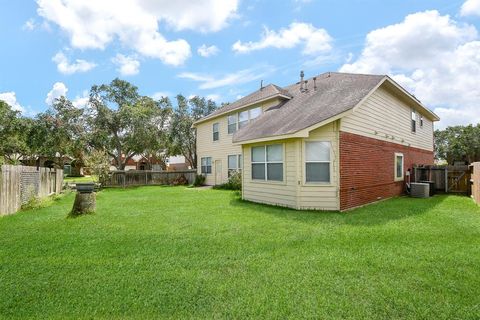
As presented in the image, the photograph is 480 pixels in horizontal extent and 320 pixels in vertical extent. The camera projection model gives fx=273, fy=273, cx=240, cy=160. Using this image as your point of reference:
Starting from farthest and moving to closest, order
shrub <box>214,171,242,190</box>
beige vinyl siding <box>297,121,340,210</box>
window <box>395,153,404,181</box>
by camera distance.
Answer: shrub <box>214,171,242,190</box> → window <box>395,153,404,181</box> → beige vinyl siding <box>297,121,340,210</box>

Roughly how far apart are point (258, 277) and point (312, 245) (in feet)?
6.03

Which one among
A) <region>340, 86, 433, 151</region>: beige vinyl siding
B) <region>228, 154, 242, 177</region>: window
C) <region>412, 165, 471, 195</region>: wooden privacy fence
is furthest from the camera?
<region>228, 154, 242, 177</region>: window

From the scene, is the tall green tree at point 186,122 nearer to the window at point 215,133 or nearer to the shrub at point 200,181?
the window at point 215,133

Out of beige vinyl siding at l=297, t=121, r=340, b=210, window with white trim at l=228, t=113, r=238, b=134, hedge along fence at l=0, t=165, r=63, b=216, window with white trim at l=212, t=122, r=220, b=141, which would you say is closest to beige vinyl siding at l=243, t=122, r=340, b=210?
beige vinyl siding at l=297, t=121, r=340, b=210

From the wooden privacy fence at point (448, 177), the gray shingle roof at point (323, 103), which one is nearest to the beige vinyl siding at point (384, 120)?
the gray shingle roof at point (323, 103)

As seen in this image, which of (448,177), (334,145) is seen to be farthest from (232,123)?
(448,177)

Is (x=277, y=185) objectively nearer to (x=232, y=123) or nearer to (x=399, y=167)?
(x=399, y=167)

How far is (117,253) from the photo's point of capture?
191 inches

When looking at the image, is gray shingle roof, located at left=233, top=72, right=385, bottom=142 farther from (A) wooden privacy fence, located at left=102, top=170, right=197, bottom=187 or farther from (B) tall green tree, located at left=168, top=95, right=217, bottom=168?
(B) tall green tree, located at left=168, top=95, right=217, bottom=168

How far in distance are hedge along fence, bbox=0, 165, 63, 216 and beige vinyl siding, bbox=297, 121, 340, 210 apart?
9.17 metres

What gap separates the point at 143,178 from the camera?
76.0 feet

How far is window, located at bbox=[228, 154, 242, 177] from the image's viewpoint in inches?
712

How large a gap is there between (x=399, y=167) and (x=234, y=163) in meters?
9.69

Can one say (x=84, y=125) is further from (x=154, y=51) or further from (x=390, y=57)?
(x=390, y=57)
